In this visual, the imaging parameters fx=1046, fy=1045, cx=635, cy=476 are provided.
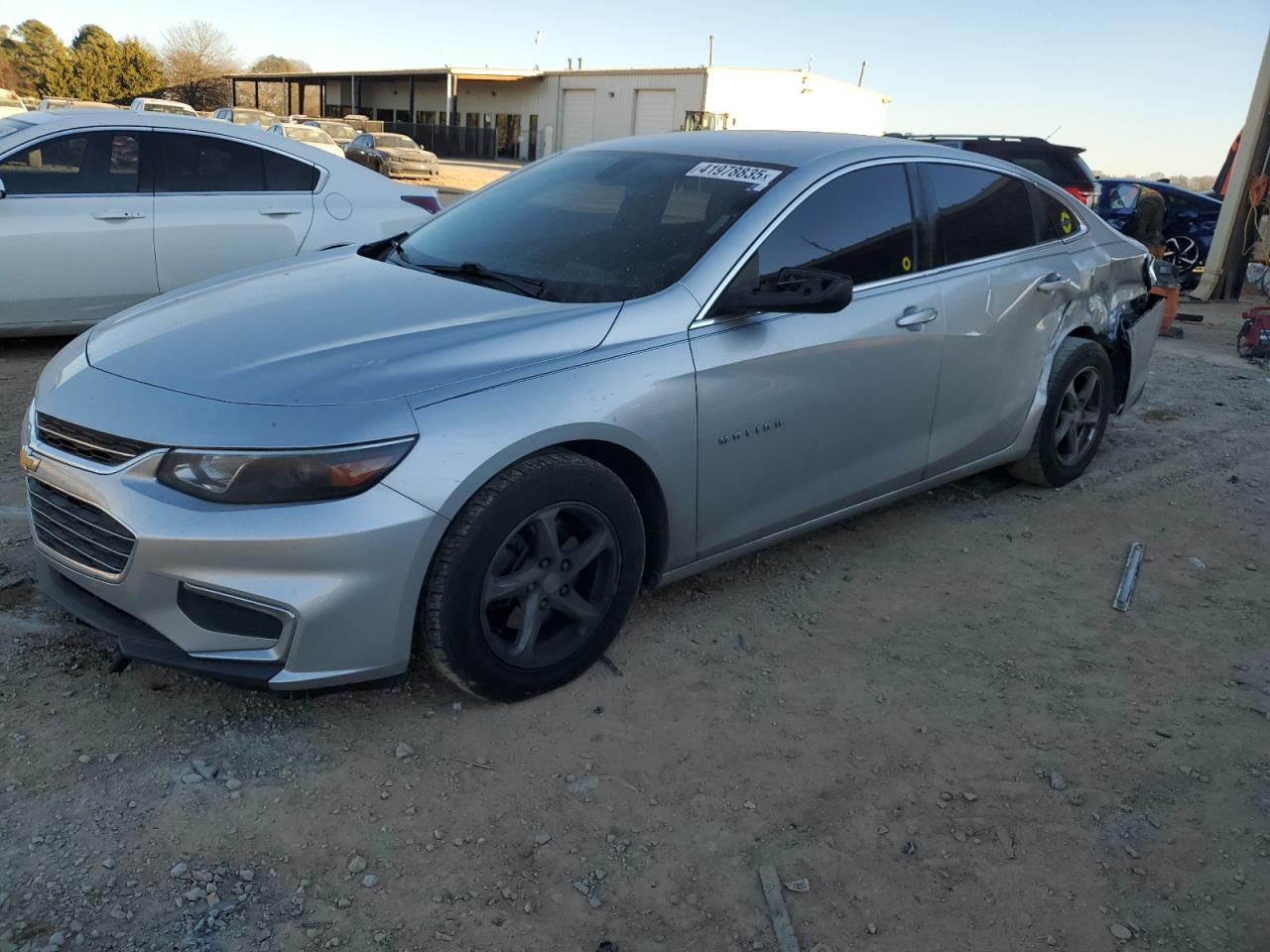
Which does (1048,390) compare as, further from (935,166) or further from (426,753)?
A: (426,753)

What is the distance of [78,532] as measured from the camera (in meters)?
2.80

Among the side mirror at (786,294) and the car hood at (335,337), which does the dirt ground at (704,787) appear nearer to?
the car hood at (335,337)

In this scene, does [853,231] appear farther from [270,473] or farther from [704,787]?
[270,473]

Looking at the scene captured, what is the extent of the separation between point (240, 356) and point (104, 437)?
0.41m

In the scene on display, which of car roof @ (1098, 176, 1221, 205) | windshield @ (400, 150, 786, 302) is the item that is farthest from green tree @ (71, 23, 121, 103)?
windshield @ (400, 150, 786, 302)

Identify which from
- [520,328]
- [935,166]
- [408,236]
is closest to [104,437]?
[520,328]

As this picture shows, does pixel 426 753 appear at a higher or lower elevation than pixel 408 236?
lower

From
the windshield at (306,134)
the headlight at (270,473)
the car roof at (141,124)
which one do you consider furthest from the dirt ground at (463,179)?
the headlight at (270,473)

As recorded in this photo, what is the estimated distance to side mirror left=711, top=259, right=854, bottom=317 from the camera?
327 centimetres

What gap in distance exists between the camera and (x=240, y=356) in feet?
9.56

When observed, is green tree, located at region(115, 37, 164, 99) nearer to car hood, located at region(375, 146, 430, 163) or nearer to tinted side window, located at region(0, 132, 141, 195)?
car hood, located at region(375, 146, 430, 163)

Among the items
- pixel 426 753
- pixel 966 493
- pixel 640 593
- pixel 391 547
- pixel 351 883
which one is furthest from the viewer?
pixel 966 493

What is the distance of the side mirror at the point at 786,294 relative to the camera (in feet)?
10.7

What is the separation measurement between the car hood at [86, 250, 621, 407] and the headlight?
0.16m
